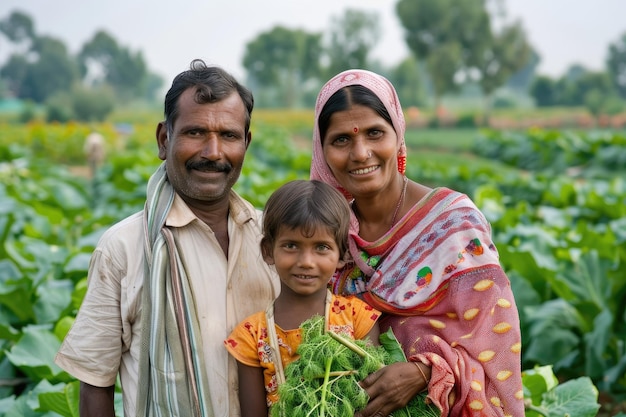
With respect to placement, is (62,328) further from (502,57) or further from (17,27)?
(17,27)

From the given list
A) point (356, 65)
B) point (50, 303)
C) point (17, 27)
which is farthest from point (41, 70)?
point (50, 303)

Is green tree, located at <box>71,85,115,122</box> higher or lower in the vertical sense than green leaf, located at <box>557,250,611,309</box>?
higher

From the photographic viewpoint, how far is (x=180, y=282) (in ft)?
6.97

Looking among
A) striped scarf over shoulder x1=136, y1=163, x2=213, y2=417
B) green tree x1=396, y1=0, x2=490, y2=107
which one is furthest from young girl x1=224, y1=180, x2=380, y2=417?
green tree x1=396, y1=0, x2=490, y2=107

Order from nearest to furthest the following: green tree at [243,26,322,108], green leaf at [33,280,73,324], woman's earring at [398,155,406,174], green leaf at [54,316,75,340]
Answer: woman's earring at [398,155,406,174] → green leaf at [54,316,75,340] → green leaf at [33,280,73,324] → green tree at [243,26,322,108]

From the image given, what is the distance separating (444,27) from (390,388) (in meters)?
59.0

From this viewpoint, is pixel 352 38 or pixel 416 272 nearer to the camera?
pixel 416 272

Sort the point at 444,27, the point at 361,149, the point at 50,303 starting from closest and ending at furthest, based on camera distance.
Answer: the point at 361,149
the point at 50,303
the point at 444,27

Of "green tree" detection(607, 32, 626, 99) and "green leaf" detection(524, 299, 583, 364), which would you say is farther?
"green tree" detection(607, 32, 626, 99)

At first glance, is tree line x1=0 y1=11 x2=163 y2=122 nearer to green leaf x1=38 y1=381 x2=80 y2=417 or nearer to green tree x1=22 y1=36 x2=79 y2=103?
green tree x1=22 y1=36 x2=79 y2=103

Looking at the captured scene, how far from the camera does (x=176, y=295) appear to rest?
6.89 ft

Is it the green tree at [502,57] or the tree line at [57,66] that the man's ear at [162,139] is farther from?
the tree line at [57,66]

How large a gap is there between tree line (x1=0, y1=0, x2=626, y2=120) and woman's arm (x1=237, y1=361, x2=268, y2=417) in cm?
4233

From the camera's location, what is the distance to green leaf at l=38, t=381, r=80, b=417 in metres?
2.82
